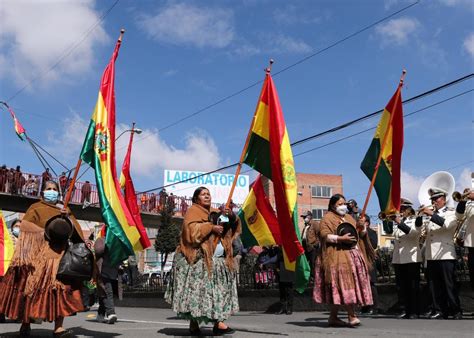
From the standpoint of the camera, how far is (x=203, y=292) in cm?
635

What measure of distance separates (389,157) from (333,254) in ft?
7.88

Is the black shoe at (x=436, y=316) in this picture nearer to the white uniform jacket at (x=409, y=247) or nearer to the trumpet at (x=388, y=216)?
the white uniform jacket at (x=409, y=247)

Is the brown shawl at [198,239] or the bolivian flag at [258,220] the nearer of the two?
the brown shawl at [198,239]

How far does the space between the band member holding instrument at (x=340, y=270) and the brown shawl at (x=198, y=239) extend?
1759 millimetres

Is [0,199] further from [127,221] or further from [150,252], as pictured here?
[150,252]


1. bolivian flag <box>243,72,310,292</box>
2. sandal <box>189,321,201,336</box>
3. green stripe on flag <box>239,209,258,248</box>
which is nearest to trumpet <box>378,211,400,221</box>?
green stripe on flag <box>239,209,258,248</box>

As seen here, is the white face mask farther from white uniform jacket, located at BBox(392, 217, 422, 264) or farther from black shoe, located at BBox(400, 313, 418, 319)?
black shoe, located at BBox(400, 313, 418, 319)

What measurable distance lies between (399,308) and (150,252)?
54598 millimetres

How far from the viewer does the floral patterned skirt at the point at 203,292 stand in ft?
20.7

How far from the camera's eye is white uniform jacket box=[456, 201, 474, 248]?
8.27 meters

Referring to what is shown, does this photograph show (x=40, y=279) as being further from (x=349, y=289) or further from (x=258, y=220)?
(x=258, y=220)

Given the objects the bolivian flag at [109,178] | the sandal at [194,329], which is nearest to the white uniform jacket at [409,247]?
the sandal at [194,329]

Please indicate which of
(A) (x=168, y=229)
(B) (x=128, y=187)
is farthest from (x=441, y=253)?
(A) (x=168, y=229)

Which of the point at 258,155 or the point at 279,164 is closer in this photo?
the point at 279,164
